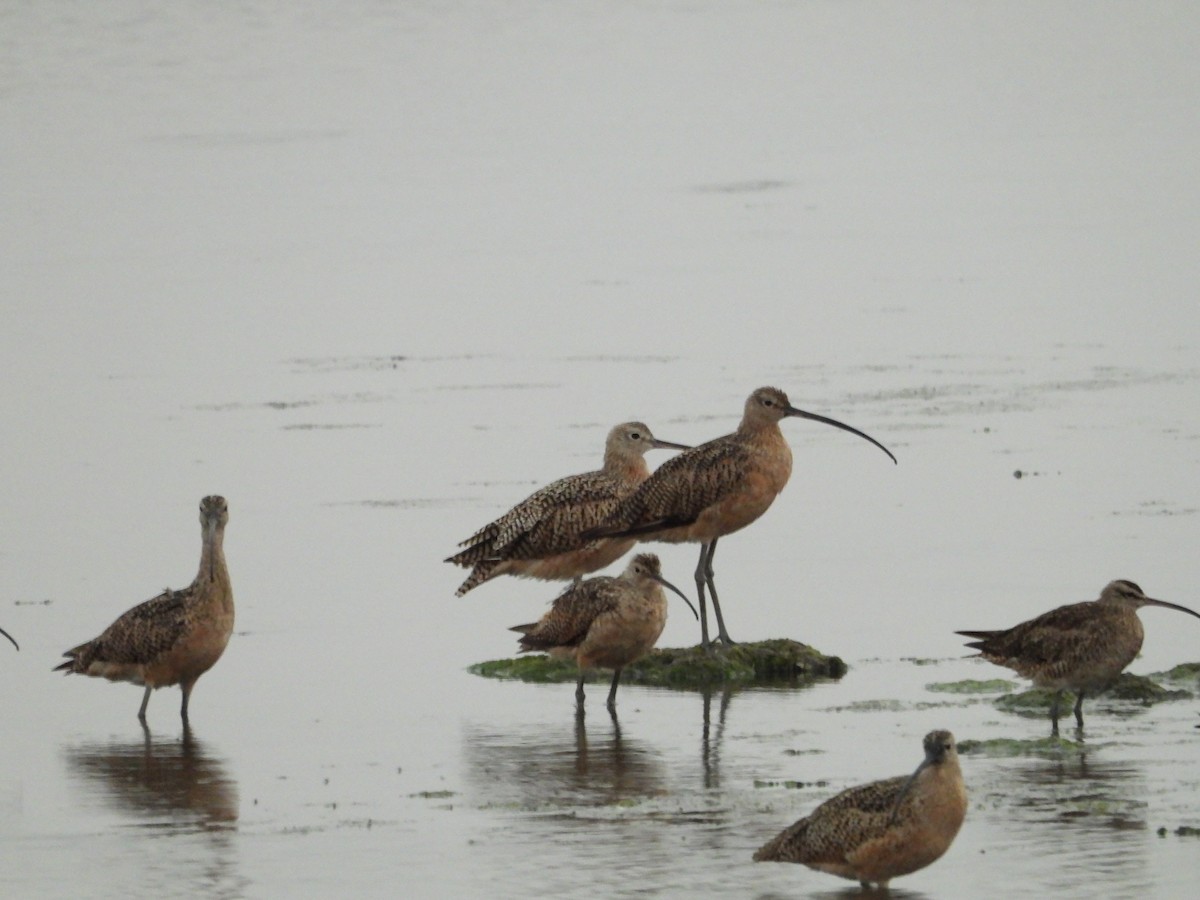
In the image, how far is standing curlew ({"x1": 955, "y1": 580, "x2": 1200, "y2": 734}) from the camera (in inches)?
485

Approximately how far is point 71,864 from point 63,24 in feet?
156

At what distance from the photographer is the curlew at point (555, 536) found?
15523 millimetres

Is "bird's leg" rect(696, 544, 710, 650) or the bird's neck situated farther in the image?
"bird's leg" rect(696, 544, 710, 650)

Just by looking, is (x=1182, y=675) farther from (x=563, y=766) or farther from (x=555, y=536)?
(x=555, y=536)

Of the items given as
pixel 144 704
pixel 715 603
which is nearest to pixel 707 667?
pixel 715 603

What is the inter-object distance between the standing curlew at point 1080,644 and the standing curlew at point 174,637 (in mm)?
3561

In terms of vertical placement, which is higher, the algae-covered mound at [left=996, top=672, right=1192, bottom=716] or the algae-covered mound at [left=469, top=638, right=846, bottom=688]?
the algae-covered mound at [left=469, top=638, right=846, bottom=688]

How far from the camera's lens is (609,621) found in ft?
42.8

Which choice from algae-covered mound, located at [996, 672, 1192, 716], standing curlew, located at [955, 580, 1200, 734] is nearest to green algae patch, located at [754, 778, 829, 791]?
standing curlew, located at [955, 580, 1200, 734]

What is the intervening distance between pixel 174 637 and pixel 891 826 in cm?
452

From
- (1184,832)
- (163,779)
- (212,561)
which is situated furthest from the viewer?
(212,561)

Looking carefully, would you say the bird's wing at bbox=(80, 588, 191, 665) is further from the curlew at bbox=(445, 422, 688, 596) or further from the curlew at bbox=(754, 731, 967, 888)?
the curlew at bbox=(754, 731, 967, 888)

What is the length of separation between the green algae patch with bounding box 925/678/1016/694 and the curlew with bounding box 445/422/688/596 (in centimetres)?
263

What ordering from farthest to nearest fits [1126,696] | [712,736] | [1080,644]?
1. [1126,696]
2. [712,736]
3. [1080,644]
